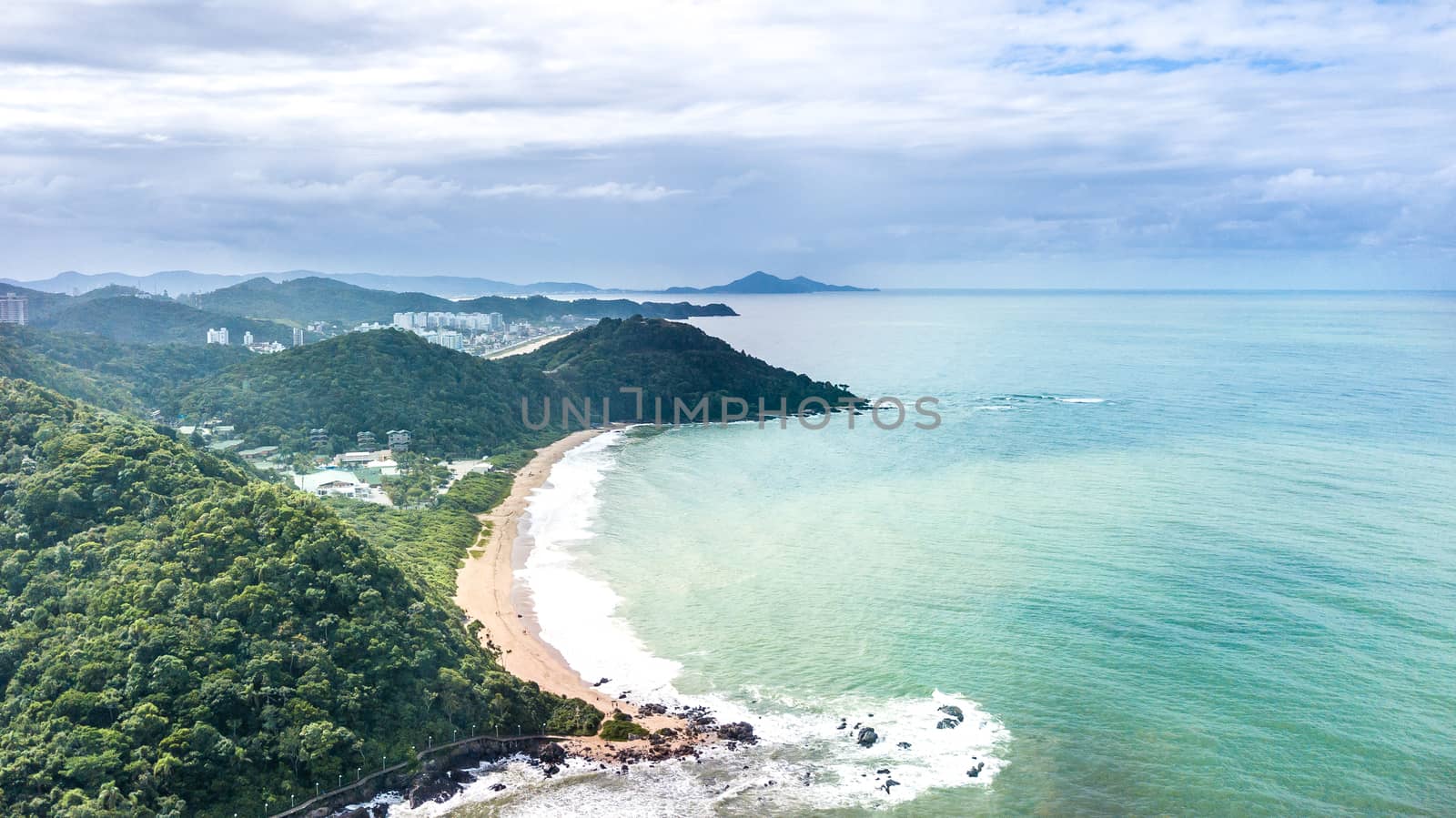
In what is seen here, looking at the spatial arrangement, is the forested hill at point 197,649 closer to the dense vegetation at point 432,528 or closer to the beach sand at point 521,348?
the dense vegetation at point 432,528

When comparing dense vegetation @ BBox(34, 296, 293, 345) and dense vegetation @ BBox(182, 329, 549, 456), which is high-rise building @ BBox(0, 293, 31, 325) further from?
dense vegetation @ BBox(182, 329, 549, 456)

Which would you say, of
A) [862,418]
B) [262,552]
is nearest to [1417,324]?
[862,418]

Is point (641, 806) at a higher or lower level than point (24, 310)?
lower

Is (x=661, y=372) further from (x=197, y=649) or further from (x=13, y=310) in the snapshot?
(x=13, y=310)

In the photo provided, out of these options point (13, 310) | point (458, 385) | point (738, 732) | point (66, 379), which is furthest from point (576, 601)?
point (13, 310)

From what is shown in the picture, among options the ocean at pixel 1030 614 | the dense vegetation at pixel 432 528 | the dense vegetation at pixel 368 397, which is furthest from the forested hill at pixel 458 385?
the dense vegetation at pixel 432 528

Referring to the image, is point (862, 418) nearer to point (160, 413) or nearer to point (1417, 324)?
point (160, 413)
